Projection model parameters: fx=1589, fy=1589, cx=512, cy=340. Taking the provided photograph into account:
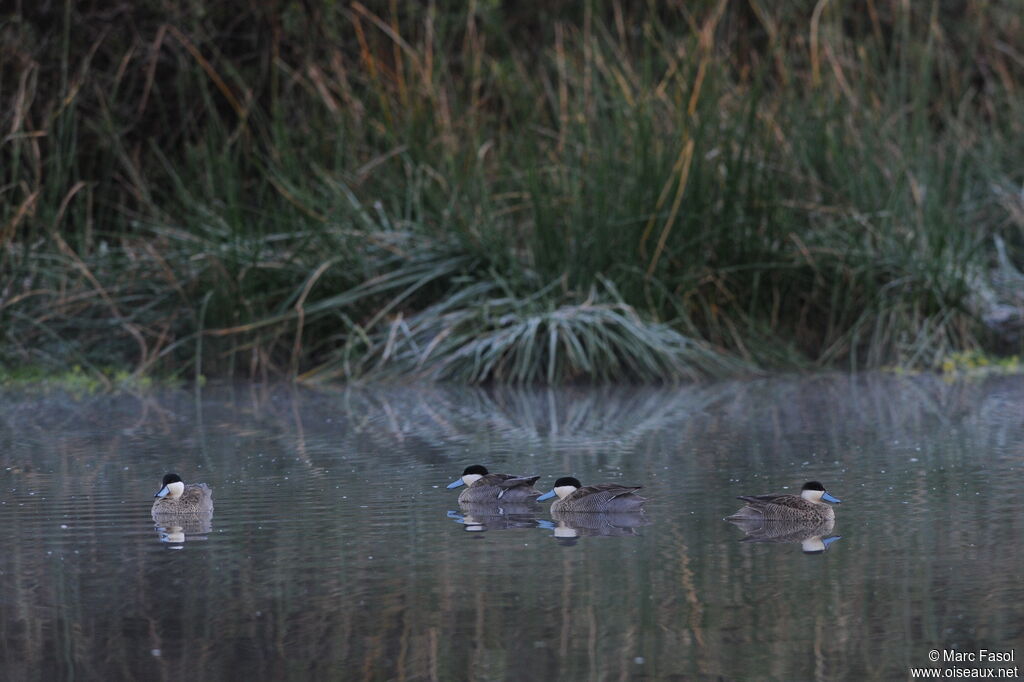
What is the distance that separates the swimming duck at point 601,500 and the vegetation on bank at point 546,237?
17.8 ft

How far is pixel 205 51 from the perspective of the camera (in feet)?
50.9

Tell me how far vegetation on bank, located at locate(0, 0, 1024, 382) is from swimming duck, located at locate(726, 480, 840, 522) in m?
5.64

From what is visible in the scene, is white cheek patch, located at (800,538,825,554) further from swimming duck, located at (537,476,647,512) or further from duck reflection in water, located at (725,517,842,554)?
swimming duck, located at (537,476,647,512)

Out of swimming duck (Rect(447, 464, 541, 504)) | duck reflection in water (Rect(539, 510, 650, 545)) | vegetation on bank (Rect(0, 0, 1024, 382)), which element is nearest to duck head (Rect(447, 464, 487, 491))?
swimming duck (Rect(447, 464, 541, 504))

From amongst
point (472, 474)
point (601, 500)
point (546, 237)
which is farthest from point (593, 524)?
point (546, 237)

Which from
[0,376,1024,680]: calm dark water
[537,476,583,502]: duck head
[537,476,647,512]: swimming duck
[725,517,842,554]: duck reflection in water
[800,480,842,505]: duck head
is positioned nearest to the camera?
[0,376,1024,680]: calm dark water

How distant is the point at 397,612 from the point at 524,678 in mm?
708

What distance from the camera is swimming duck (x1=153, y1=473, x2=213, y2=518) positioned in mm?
5750

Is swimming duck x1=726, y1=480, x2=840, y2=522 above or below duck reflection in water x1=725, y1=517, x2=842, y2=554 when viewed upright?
above

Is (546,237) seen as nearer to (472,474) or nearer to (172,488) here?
(472,474)

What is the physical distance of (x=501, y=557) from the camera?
16.3 ft

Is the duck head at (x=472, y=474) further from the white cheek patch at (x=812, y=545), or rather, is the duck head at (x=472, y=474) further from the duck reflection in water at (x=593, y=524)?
the white cheek patch at (x=812, y=545)

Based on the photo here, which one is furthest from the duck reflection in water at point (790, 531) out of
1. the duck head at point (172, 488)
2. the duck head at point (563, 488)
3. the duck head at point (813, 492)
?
the duck head at point (172, 488)

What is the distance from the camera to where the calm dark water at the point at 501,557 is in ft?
12.5
